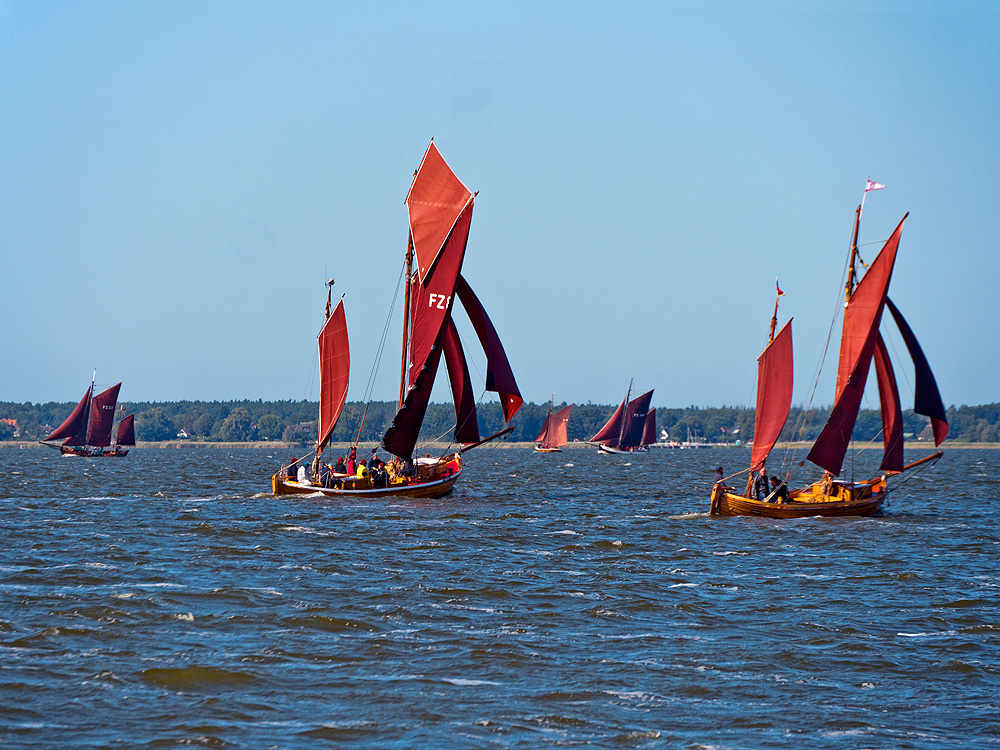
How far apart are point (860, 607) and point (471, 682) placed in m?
9.72

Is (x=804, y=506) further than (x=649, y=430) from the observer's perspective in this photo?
No

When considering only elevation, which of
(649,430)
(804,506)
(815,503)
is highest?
(649,430)

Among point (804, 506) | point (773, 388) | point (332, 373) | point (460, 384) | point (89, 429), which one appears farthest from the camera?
point (89, 429)

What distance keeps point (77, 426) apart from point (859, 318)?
105718mm

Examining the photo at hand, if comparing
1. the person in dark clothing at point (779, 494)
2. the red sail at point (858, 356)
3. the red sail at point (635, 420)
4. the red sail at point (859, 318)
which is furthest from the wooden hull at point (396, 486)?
Result: the red sail at point (635, 420)

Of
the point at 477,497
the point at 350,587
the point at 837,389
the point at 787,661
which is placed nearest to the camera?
the point at 787,661

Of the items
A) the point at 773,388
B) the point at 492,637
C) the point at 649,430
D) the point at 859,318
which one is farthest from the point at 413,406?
the point at 649,430

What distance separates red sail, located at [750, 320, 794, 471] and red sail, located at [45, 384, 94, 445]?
100.0m

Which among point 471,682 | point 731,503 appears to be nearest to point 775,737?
point 471,682

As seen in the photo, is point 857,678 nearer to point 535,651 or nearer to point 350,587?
point 535,651

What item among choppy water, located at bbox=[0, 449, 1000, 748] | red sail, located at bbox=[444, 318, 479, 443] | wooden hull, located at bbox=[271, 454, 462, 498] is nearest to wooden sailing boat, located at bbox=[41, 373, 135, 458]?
wooden hull, located at bbox=[271, 454, 462, 498]

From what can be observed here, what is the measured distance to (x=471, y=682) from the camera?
15.0m

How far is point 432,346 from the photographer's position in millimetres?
44812

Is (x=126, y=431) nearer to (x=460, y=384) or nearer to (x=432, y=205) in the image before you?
(x=460, y=384)
